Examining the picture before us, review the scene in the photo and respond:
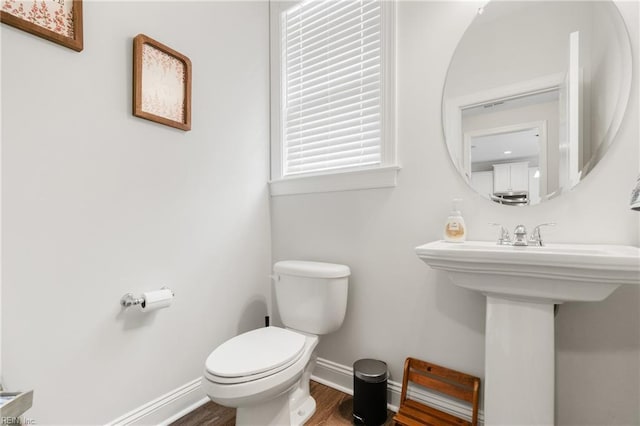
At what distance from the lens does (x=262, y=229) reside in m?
1.94

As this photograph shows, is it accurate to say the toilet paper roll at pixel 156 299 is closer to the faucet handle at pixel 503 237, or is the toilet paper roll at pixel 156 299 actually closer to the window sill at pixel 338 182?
the window sill at pixel 338 182

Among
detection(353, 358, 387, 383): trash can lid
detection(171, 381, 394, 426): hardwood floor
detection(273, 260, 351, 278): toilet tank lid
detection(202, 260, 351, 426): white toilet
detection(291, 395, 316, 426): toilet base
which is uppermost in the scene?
detection(273, 260, 351, 278): toilet tank lid

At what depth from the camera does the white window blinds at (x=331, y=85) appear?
5.36 ft

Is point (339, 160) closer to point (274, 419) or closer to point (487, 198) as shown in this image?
point (487, 198)

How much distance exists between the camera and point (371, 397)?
1358 mm

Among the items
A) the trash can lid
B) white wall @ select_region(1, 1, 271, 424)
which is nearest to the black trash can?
the trash can lid

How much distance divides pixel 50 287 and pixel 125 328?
0.33m

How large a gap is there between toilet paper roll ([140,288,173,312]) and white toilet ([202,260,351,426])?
31cm

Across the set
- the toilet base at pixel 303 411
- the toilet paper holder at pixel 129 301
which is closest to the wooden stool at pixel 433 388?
the toilet base at pixel 303 411

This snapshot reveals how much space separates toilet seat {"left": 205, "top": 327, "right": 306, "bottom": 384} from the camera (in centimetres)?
107

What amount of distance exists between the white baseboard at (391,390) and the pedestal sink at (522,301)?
292 mm

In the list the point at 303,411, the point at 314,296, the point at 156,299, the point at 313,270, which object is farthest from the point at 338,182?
the point at 303,411

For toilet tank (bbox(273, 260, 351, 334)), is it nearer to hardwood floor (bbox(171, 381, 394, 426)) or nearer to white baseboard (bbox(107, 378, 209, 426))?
hardwood floor (bbox(171, 381, 394, 426))

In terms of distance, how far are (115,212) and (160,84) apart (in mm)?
617
